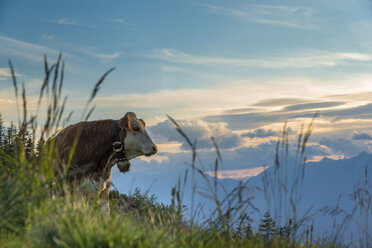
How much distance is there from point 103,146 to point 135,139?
0.65m

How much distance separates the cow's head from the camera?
25.9ft

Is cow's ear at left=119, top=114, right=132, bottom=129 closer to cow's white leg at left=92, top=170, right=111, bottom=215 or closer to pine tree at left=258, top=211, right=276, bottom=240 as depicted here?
cow's white leg at left=92, top=170, right=111, bottom=215

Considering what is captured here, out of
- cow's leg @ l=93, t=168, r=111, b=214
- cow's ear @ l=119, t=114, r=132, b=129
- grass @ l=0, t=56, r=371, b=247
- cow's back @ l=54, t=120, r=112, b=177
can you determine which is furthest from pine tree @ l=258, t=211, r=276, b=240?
cow's back @ l=54, t=120, r=112, b=177

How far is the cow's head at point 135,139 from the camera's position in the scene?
311 inches

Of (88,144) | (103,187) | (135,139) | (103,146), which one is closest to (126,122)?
(135,139)

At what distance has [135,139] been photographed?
313 inches

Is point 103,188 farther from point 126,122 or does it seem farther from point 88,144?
point 126,122

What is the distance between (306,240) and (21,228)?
445 centimetres

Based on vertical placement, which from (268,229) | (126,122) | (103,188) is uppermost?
(126,122)

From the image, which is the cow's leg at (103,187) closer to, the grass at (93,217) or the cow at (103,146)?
the cow at (103,146)

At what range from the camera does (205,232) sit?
15.4 ft

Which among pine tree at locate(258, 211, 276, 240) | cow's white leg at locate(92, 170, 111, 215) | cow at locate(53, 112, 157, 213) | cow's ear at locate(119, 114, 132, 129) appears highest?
cow's ear at locate(119, 114, 132, 129)

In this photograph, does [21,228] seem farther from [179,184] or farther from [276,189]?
[276,189]

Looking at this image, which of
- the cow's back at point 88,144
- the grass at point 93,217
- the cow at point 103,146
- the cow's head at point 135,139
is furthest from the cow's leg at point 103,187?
the grass at point 93,217
